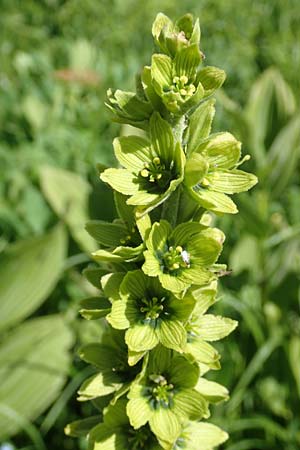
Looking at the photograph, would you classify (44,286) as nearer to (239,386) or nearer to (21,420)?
(21,420)

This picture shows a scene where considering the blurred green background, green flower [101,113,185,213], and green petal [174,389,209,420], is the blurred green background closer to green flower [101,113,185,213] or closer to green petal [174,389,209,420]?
green petal [174,389,209,420]

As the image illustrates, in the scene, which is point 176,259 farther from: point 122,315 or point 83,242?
point 83,242

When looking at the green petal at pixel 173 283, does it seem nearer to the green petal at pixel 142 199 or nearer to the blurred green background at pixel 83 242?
the green petal at pixel 142 199

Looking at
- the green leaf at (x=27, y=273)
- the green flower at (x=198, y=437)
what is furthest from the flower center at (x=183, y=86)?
Result: the green leaf at (x=27, y=273)

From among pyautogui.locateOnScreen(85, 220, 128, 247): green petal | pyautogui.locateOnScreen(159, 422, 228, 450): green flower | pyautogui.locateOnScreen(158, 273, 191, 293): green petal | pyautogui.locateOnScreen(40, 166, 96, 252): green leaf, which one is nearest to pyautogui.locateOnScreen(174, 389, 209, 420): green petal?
pyautogui.locateOnScreen(159, 422, 228, 450): green flower

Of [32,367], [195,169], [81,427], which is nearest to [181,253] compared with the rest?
[195,169]
